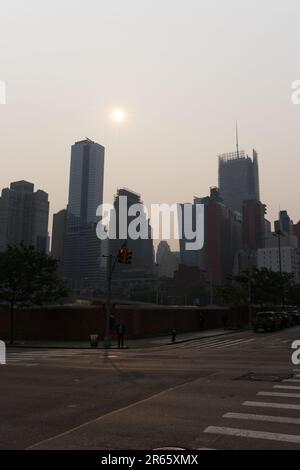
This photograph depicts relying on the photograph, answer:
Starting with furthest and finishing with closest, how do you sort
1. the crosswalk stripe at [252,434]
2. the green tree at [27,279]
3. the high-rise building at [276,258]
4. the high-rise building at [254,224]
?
the high-rise building at [254,224]
the high-rise building at [276,258]
the green tree at [27,279]
the crosswalk stripe at [252,434]

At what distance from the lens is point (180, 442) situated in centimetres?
791

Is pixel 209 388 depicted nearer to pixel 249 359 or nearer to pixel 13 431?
pixel 13 431

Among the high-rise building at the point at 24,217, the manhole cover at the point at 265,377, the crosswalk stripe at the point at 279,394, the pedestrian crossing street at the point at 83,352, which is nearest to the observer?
the crosswalk stripe at the point at 279,394

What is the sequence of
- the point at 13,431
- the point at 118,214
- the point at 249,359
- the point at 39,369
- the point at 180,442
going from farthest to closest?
the point at 118,214
the point at 249,359
the point at 39,369
the point at 13,431
the point at 180,442

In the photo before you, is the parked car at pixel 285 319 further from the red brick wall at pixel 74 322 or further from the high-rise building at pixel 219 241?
the high-rise building at pixel 219 241

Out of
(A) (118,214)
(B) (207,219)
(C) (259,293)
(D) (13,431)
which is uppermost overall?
(B) (207,219)

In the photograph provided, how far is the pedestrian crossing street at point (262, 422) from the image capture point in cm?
802

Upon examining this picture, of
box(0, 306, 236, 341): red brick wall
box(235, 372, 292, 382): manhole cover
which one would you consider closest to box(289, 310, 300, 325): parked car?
box(0, 306, 236, 341): red brick wall

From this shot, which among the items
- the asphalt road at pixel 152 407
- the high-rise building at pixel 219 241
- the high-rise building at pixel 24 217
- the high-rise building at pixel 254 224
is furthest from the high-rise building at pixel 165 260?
the asphalt road at pixel 152 407

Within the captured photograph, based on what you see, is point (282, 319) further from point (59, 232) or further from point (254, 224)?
point (254, 224)

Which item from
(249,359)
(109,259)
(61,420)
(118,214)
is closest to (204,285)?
(118,214)

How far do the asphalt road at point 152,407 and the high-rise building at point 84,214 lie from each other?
90803 millimetres

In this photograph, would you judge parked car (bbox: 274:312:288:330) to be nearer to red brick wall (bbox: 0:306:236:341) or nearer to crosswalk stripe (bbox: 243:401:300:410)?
red brick wall (bbox: 0:306:236:341)

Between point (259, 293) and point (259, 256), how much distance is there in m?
90.9
